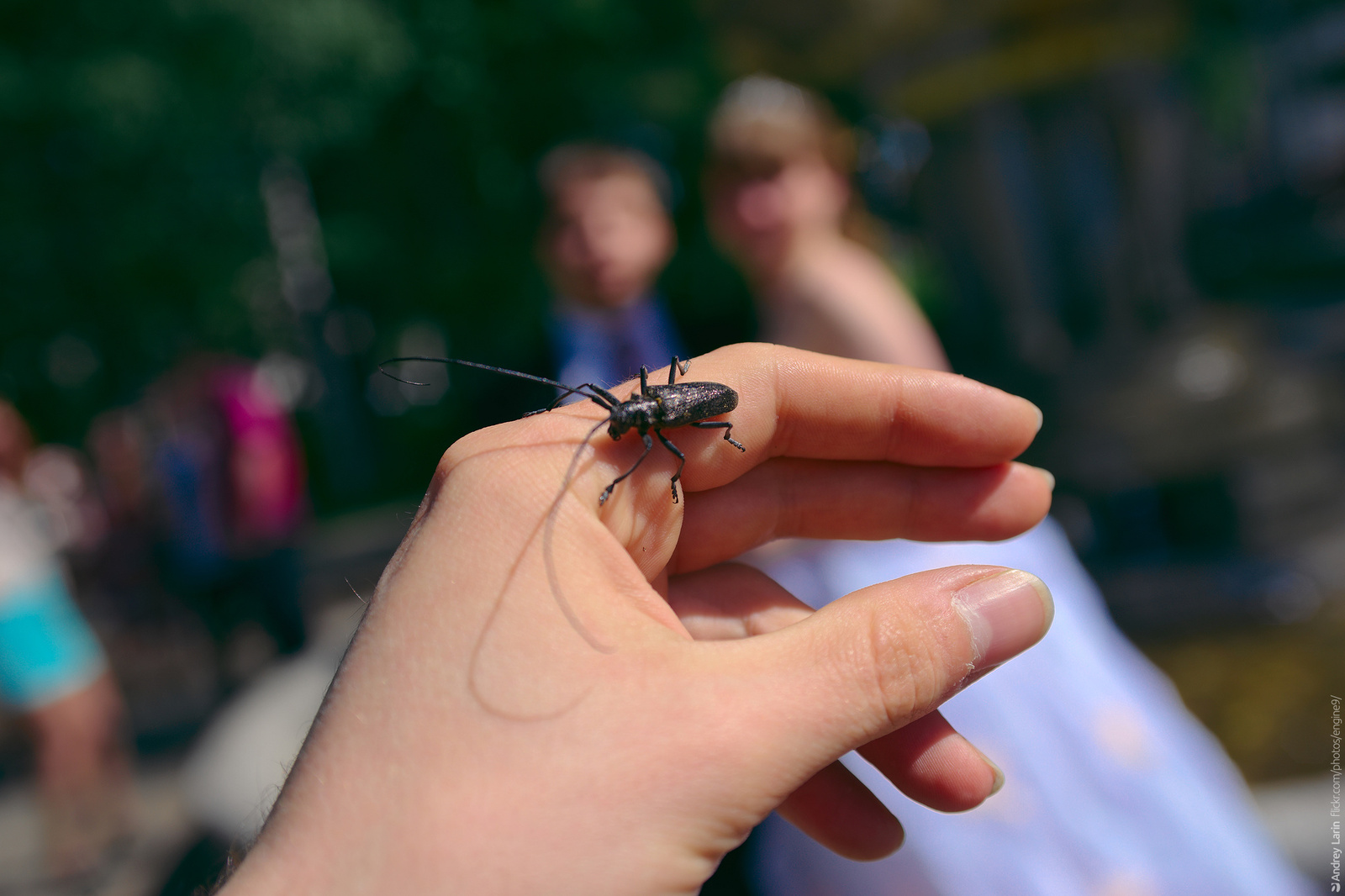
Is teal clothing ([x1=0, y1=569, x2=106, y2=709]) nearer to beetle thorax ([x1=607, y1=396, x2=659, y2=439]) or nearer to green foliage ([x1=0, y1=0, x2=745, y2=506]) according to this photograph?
beetle thorax ([x1=607, y1=396, x2=659, y2=439])

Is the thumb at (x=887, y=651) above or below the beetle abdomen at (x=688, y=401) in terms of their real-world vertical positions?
below

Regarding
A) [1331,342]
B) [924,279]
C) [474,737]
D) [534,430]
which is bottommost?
[1331,342]

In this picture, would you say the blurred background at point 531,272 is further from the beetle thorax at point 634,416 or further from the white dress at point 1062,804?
the white dress at point 1062,804

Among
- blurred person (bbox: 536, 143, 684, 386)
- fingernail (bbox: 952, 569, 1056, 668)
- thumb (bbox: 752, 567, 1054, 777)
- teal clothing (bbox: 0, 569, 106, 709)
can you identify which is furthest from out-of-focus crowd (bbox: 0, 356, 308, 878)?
fingernail (bbox: 952, 569, 1056, 668)

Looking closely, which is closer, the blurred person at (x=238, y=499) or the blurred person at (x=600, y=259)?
the blurred person at (x=600, y=259)

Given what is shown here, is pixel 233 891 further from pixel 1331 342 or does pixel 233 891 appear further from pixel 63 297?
pixel 63 297

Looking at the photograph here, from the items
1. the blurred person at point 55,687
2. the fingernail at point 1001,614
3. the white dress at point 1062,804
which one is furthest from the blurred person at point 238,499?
the fingernail at point 1001,614

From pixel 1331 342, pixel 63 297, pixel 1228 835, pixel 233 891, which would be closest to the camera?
pixel 233 891

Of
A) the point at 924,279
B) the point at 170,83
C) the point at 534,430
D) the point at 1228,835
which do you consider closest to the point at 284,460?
the point at 534,430
